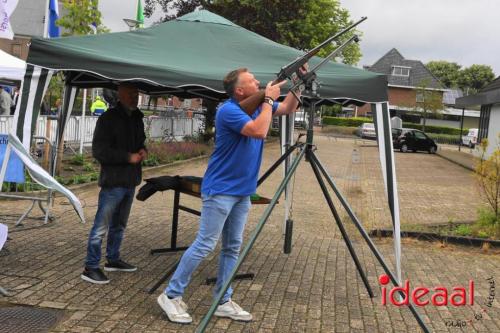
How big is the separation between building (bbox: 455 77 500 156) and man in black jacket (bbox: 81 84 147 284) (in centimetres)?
2055

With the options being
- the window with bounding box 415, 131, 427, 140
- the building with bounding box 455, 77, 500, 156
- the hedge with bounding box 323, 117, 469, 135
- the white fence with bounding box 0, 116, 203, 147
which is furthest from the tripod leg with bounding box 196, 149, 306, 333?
the hedge with bounding box 323, 117, 469, 135

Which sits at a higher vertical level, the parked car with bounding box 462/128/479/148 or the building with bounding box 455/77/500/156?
the building with bounding box 455/77/500/156

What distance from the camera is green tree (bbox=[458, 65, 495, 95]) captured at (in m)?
105

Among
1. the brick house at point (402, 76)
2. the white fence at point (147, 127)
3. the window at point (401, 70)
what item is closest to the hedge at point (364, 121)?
the brick house at point (402, 76)

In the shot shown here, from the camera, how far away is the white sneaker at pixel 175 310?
439 centimetres

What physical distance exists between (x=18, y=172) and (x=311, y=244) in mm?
4007

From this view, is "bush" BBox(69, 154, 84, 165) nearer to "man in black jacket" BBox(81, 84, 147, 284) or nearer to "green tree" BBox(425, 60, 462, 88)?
"man in black jacket" BBox(81, 84, 147, 284)

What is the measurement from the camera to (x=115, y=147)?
17.3 ft

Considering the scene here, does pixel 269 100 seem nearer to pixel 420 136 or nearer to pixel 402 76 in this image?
pixel 420 136

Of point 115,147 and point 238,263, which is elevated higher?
point 115,147

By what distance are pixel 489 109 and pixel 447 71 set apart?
282 feet

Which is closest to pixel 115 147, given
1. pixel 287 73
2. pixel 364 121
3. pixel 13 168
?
pixel 287 73

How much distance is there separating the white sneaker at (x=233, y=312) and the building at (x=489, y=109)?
817 inches

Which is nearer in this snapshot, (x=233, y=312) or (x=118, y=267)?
(x=233, y=312)
